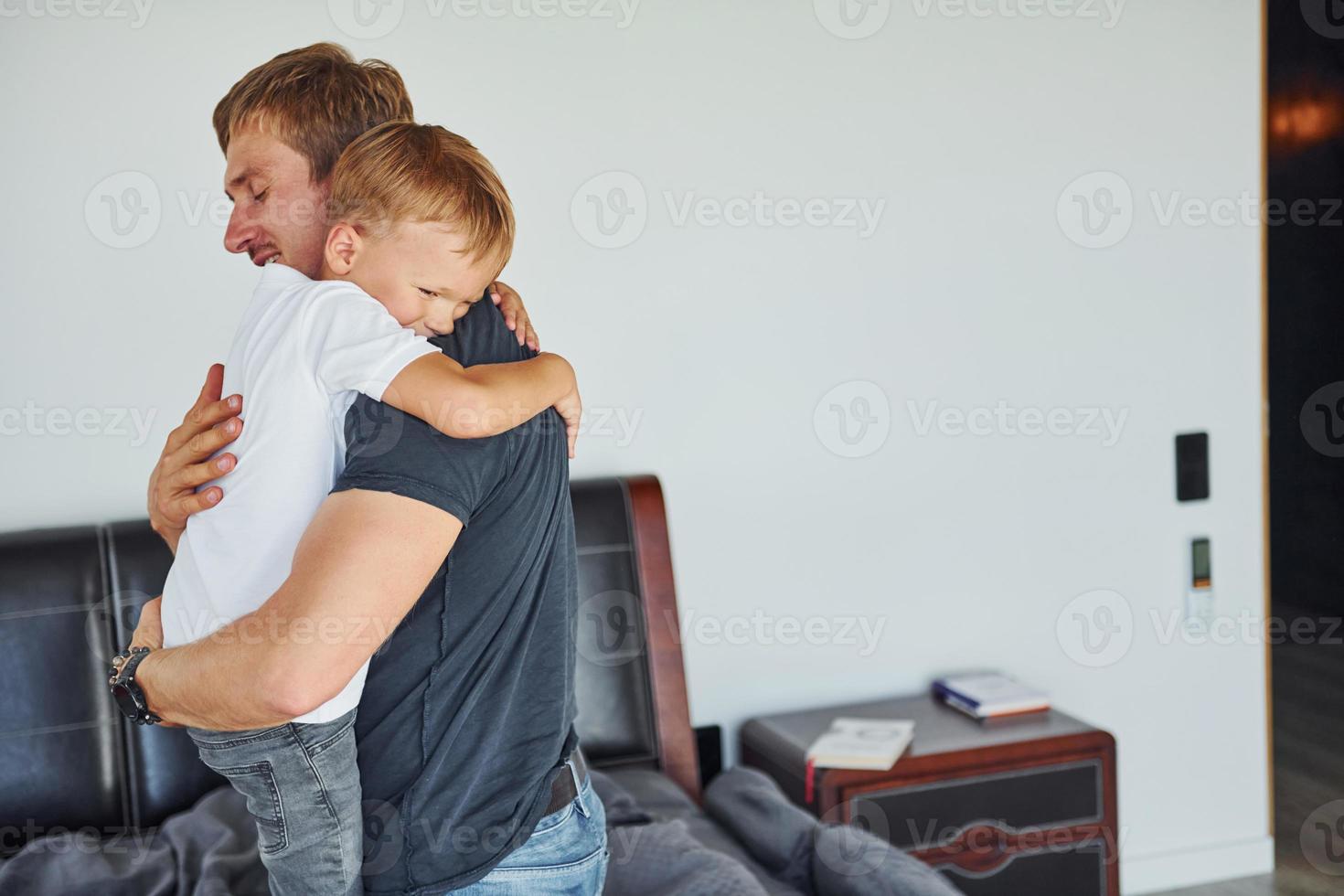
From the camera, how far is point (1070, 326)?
3143 mm

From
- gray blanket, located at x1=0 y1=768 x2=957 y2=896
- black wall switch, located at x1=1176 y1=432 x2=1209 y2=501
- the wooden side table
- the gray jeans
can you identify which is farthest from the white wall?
the gray jeans

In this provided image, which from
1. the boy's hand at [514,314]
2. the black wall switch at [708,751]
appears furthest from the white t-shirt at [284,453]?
the black wall switch at [708,751]

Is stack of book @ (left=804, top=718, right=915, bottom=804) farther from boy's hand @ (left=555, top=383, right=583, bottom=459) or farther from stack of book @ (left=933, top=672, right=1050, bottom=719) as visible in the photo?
boy's hand @ (left=555, top=383, right=583, bottom=459)

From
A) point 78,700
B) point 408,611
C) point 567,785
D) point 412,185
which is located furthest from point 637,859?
point 412,185

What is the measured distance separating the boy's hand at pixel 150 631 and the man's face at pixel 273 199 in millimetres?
347

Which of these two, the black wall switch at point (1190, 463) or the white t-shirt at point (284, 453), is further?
the black wall switch at point (1190, 463)

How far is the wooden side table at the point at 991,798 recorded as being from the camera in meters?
2.55

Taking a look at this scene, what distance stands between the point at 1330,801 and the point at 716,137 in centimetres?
263

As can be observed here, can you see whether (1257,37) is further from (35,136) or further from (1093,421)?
(35,136)

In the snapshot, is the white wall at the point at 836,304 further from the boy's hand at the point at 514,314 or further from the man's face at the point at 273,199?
the man's face at the point at 273,199

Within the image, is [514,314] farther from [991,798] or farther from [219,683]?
[991,798]

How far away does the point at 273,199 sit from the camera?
110 cm

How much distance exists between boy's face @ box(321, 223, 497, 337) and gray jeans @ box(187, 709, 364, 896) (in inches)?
14.0

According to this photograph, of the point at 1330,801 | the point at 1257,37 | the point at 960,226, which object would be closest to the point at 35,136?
the point at 960,226
